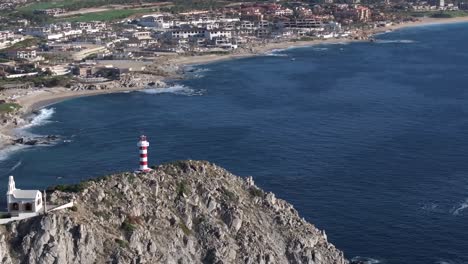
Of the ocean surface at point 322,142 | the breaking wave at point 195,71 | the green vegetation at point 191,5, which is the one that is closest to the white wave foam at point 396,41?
the ocean surface at point 322,142

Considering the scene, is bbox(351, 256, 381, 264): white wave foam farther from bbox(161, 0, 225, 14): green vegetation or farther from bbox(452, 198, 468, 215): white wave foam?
bbox(161, 0, 225, 14): green vegetation

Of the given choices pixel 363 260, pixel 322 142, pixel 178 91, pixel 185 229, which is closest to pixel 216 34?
pixel 178 91

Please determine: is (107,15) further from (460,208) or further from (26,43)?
(460,208)

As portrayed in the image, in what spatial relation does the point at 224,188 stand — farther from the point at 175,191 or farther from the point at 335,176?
the point at 335,176

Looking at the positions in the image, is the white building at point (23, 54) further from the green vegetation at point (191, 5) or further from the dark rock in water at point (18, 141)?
the green vegetation at point (191, 5)

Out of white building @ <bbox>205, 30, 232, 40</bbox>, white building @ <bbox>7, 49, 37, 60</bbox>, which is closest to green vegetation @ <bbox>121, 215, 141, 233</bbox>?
white building @ <bbox>7, 49, 37, 60</bbox>
